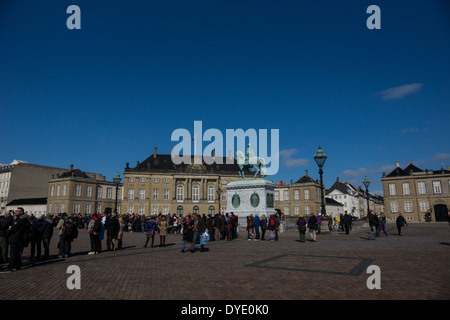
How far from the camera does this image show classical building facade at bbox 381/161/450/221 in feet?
171

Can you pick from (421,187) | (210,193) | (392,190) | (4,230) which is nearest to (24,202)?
(210,193)

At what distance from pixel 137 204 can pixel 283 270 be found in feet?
191

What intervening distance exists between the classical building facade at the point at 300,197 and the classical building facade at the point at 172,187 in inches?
542

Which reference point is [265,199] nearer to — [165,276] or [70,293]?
[165,276]

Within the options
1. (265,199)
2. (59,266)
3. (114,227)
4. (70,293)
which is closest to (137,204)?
(265,199)

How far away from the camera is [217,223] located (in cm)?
1847

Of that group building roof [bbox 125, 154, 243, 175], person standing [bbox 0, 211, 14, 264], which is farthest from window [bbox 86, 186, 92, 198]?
person standing [bbox 0, 211, 14, 264]

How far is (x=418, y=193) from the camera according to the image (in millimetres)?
54125

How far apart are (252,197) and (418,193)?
45804 millimetres

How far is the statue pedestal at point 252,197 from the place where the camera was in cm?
2261

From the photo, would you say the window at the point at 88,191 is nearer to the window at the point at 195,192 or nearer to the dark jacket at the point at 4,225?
the window at the point at 195,192

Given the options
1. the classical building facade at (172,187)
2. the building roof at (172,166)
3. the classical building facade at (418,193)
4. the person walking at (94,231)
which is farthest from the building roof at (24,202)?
the classical building facade at (418,193)

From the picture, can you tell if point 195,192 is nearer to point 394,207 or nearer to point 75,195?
point 75,195
